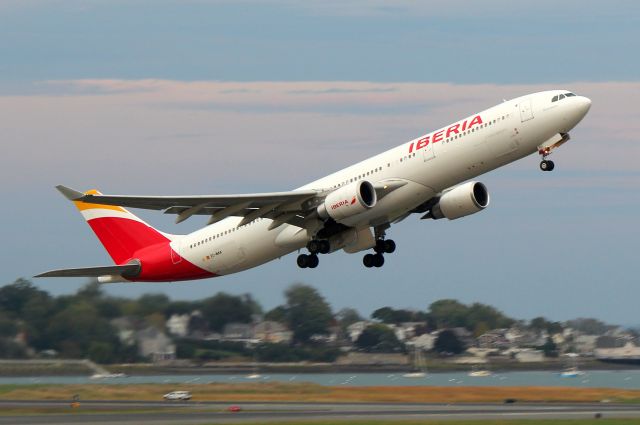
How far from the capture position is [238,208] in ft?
145

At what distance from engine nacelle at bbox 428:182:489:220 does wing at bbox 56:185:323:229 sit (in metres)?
4.84

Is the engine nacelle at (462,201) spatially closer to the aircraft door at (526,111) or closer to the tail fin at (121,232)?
the aircraft door at (526,111)

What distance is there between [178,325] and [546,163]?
107 feet

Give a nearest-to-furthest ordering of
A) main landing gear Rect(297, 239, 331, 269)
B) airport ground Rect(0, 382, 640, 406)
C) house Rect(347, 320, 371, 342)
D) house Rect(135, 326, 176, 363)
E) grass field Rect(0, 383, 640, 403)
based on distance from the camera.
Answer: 1. main landing gear Rect(297, 239, 331, 269)
2. airport ground Rect(0, 382, 640, 406)
3. grass field Rect(0, 383, 640, 403)
4. house Rect(135, 326, 176, 363)
5. house Rect(347, 320, 371, 342)

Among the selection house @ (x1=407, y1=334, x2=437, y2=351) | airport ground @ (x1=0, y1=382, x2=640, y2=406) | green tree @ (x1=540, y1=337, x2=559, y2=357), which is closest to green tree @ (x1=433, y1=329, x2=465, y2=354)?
house @ (x1=407, y1=334, x2=437, y2=351)

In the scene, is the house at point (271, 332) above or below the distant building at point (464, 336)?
below

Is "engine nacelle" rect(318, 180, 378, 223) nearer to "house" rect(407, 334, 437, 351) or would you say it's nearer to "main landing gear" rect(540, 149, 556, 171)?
"main landing gear" rect(540, 149, 556, 171)

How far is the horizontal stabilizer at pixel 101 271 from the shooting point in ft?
161

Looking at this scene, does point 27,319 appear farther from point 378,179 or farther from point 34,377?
point 378,179

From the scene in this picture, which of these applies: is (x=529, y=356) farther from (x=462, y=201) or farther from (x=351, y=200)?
(x=351, y=200)

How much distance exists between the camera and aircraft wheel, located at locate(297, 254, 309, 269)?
47.3 metres

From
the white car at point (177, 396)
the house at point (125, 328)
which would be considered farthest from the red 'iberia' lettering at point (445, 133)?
the house at point (125, 328)

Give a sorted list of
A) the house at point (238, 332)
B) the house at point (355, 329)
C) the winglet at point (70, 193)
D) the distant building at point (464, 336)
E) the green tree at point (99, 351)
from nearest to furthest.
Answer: the winglet at point (70, 193), the green tree at point (99, 351), the house at point (238, 332), the house at point (355, 329), the distant building at point (464, 336)

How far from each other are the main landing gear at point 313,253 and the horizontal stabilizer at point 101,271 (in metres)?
7.90
